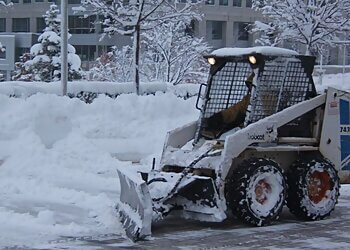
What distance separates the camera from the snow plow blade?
30.5 ft

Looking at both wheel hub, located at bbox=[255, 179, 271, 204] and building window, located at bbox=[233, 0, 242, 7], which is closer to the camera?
wheel hub, located at bbox=[255, 179, 271, 204]

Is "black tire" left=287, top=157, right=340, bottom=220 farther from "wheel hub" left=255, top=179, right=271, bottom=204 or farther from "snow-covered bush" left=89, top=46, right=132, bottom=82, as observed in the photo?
"snow-covered bush" left=89, top=46, right=132, bottom=82

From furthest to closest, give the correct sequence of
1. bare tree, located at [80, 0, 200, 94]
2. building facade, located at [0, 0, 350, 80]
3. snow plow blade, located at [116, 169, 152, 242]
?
building facade, located at [0, 0, 350, 80], bare tree, located at [80, 0, 200, 94], snow plow blade, located at [116, 169, 152, 242]

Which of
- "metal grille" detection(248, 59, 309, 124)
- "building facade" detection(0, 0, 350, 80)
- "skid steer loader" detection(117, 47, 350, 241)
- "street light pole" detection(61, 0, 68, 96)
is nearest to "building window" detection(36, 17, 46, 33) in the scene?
"building facade" detection(0, 0, 350, 80)

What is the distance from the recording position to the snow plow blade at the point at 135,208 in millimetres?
9305

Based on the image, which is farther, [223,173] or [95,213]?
[95,213]

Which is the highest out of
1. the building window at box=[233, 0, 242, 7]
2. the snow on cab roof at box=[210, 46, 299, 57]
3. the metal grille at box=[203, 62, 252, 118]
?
the building window at box=[233, 0, 242, 7]

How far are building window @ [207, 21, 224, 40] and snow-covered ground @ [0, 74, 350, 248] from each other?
42003 mm

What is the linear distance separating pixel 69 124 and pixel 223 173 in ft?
25.1

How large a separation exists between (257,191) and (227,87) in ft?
6.41

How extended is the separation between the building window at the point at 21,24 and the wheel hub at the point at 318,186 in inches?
2166

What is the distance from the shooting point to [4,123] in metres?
16.2

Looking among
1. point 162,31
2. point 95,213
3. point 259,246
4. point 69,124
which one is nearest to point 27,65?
point 162,31

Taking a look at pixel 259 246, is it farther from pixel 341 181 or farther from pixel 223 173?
pixel 341 181
